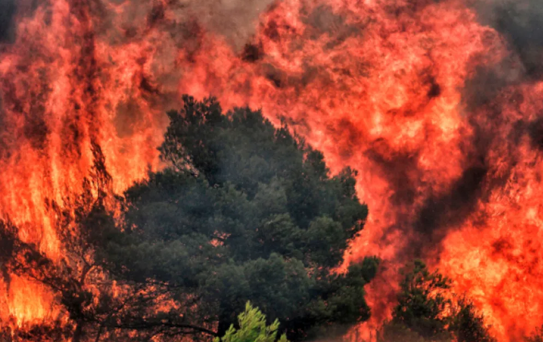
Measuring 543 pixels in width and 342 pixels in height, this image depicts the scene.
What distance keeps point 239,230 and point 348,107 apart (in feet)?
23.7

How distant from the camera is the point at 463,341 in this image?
15711 millimetres

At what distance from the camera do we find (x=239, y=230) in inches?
547

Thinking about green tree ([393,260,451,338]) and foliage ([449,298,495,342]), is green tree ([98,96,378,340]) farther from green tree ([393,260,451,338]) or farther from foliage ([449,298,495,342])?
foliage ([449,298,495,342])

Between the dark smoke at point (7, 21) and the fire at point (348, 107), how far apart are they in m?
0.20

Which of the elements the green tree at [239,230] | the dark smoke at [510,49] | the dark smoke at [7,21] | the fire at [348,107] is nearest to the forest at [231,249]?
the green tree at [239,230]

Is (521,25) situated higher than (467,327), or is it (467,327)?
(521,25)

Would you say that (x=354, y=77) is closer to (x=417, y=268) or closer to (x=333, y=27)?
(x=333, y=27)

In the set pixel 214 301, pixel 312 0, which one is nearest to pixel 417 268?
pixel 214 301

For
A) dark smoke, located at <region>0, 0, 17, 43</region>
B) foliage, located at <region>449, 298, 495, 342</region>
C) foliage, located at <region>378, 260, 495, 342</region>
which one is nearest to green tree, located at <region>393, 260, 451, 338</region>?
foliage, located at <region>378, 260, 495, 342</region>

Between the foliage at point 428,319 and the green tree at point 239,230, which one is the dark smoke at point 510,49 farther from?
the green tree at point 239,230

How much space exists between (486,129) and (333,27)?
17.5 ft

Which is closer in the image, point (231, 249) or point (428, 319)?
point (231, 249)

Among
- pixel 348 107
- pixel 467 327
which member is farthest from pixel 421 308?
pixel 348 107

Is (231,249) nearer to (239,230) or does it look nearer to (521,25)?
(239,230)
